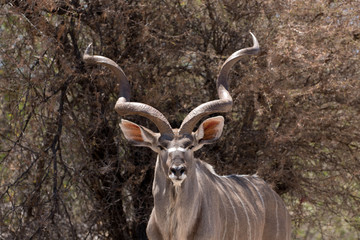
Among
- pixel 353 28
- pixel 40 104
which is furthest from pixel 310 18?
pixel 40 104

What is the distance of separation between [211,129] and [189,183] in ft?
1.22

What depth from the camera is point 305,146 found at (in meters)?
4.97

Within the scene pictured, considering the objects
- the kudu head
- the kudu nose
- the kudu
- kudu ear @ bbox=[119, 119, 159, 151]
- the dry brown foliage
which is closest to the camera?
the kudu nose

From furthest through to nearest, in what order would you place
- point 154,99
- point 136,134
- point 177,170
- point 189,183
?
point 154,99 < point 136,134 < point 189,183 < point 177,170

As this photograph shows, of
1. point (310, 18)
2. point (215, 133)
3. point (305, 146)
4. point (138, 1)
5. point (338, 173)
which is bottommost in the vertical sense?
point (338, 173)

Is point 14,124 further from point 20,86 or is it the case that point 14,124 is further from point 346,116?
point 346,116

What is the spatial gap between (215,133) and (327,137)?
6.01ft

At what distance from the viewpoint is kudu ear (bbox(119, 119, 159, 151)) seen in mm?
3253

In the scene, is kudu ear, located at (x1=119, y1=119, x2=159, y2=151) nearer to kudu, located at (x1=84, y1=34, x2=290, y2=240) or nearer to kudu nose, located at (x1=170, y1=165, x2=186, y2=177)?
kudu, located at (x1=84, y1=34, x2=290, y2=240)

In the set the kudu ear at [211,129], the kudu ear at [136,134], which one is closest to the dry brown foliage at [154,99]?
the kudu ear at [211,129]

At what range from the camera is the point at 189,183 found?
3195 mm

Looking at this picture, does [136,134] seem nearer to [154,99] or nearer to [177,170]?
[177,170]

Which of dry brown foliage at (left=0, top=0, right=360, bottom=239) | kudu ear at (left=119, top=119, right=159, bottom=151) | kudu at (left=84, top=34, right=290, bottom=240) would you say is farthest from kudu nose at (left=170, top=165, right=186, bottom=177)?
dry brown foliage at (left=0, top=0, right=360, bottom=239)

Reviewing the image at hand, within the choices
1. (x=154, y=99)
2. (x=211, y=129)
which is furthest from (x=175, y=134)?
(x=154, y=99)
